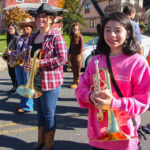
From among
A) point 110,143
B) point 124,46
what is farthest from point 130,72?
point 110,143

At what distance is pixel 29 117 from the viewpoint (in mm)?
4406

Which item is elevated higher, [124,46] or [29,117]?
[124,46]

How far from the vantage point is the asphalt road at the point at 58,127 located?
11.0ft

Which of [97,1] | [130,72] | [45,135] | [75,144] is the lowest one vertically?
[75,144]

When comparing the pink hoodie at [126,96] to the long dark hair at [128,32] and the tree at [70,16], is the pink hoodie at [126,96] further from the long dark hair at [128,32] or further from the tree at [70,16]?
the tree at [70,16]

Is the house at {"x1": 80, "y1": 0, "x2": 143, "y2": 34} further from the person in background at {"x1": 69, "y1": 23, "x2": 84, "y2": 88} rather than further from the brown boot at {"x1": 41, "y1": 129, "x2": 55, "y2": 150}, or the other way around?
the brown boot at {"x1": 41, "y1": 129, "x2": 55, "y2": 150}

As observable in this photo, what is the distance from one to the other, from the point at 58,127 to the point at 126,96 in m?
2.50

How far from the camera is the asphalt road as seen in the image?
3.36m

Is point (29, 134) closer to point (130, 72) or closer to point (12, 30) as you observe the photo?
point (130, 72)

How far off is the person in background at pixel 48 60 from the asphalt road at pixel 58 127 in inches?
25.2

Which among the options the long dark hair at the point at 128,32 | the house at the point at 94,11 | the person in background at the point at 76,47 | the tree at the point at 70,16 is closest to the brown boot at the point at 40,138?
the long dark hair at the point at 128,32

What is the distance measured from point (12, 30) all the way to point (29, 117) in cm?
264

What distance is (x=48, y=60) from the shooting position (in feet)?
8.86

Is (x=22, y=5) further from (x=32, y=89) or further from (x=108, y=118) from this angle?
(x=108, y=118)
